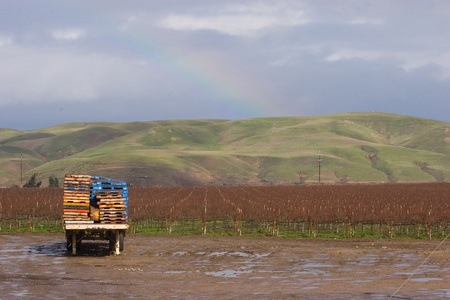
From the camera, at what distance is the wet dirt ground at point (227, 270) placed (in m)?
19.3

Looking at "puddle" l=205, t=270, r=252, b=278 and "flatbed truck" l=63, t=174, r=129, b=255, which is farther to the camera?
"flatbed truck" l=63, t=174, r=129, b=255

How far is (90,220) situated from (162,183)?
142295 millimetres

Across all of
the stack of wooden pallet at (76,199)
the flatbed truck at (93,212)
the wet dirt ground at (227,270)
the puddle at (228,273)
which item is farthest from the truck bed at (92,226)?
the puddle at (228,273)

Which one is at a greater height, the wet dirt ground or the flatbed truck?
the flatbed truck

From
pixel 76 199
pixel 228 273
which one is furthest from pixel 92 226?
pixel 228 273

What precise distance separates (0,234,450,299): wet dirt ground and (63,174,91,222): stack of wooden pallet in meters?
Result: 1.56

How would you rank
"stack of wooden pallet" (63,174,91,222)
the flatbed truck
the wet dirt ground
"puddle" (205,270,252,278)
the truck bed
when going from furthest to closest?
"stack of wooden pallet" (63,174,91,222) → the flatbed truck → the truck bed → "puddle" (205,270,252,278) → the wet dirt ground

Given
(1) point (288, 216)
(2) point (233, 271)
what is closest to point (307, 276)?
(2) point (233, 271)

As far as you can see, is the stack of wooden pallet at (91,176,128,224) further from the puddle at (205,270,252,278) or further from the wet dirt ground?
the puddle at (205,270,252,278)

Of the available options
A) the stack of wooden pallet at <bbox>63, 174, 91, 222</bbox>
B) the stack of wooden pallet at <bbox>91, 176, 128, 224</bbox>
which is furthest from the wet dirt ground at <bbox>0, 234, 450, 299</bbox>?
the stack of wooden pallet at <bbox>63, 174, 91, 222</bbox>

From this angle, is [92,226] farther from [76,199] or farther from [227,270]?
[227,270]

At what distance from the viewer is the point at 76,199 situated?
96.1ft

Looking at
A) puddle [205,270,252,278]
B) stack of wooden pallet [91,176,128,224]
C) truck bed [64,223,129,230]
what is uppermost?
stack of wooden pallet [91,176,128,224]

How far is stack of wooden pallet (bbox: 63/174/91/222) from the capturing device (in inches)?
1142
